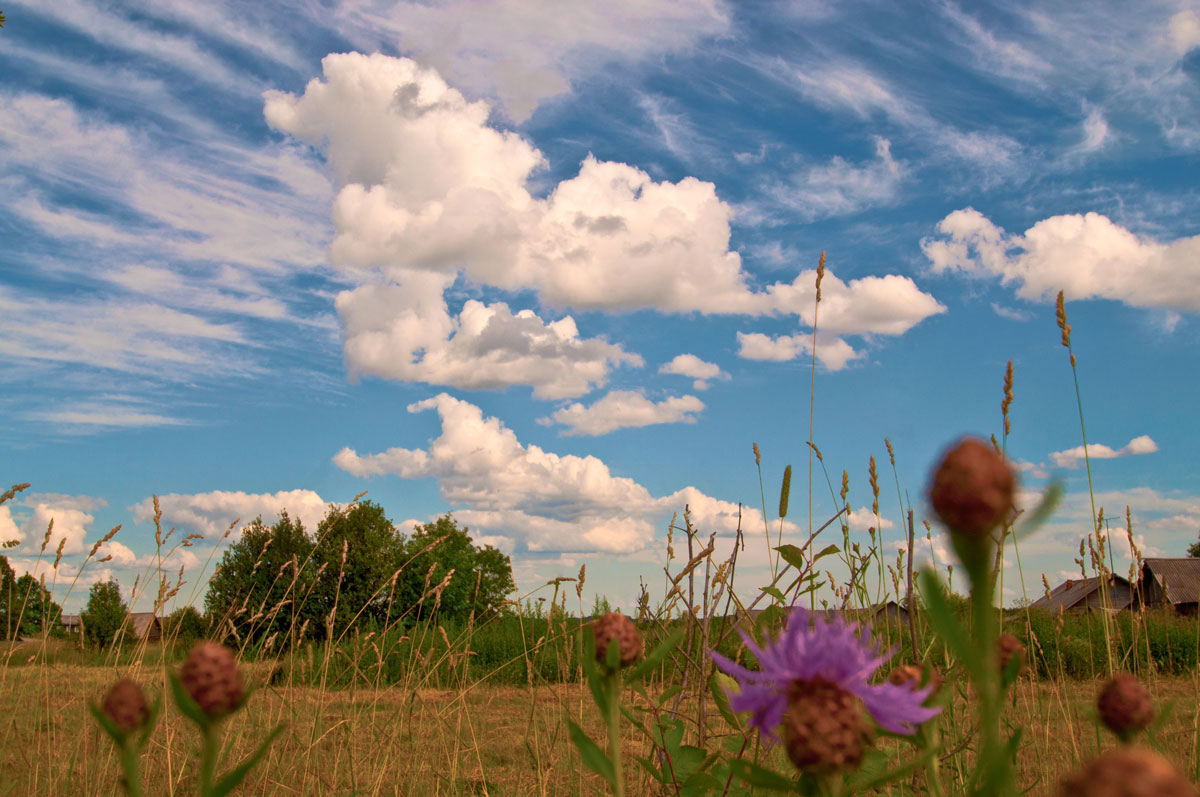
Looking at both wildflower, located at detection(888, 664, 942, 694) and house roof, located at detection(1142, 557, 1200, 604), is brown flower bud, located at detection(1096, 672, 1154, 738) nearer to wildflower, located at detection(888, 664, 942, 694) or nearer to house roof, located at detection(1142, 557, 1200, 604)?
wildflower, located at detection(888, 664, 942, 694)

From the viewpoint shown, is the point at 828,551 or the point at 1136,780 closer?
the point at 1136,780

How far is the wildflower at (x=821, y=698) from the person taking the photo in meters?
0.45

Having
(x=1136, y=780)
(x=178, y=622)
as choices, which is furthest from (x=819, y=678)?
(x=178, y=622)

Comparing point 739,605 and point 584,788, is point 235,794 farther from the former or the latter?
point 739,605

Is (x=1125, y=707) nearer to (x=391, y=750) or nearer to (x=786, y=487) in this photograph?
(x=786, y=487)

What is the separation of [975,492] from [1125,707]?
0.39 metres

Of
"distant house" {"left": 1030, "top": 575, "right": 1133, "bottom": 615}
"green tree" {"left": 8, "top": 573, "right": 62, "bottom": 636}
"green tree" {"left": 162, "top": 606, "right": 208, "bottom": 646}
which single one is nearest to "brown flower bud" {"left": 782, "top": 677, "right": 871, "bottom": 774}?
"distant house" {"left": 1030, "top": 575, "right": 1133, "bottom": 615}

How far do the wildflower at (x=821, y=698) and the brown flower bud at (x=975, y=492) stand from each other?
16 cm

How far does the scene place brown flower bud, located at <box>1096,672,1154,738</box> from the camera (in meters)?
0.60

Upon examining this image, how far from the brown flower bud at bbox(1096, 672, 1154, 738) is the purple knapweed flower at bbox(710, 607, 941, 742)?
7.7 inches

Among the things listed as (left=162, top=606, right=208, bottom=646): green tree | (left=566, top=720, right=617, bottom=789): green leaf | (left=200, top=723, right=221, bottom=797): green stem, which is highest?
(left=200, top=723, right=221, bottom=797): green stem

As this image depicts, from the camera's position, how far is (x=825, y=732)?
0.46 m

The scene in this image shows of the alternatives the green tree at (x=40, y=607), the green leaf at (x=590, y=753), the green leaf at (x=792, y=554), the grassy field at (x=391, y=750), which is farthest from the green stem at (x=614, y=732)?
the green tree at (x=40, y=607)

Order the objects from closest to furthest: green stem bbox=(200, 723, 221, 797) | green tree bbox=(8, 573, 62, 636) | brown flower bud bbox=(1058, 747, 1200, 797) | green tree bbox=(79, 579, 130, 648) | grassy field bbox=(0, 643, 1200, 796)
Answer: brown flower bud bbox=(1058, 747, 1200, 797), green stem bbox=(200, 723, 221, 797), grassy field bbox=(0, 643, 1200, 796), green tree bbox=(8, 573, 62, 636), green tree bbox=(79, 579, 130, 648)
